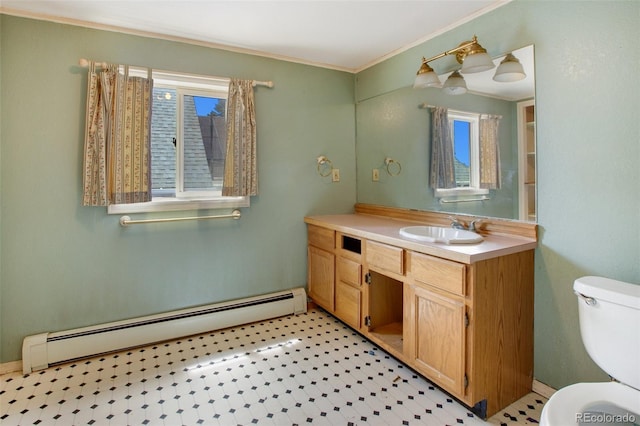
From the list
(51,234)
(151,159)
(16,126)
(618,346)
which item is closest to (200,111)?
(151,159)

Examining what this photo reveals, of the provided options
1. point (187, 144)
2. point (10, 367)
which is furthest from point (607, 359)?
point (10, 367)

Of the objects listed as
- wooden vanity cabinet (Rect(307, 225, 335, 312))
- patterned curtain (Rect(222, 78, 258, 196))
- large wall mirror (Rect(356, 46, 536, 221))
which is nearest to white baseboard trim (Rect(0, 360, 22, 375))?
patterned curtain (Rect(222, 78, 258, 196))

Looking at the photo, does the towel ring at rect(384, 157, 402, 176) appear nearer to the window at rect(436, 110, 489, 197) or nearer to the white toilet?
the window at rect(436, 110, 489, 197)

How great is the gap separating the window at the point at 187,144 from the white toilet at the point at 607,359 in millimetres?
2196

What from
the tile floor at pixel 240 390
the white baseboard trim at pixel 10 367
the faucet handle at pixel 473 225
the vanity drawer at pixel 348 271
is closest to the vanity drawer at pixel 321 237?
the vanity drawer at pixel 348 271

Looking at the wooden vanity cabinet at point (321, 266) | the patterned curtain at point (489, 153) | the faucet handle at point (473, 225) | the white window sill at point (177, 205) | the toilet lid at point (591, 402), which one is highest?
the patterned curtain at point (489, 153)

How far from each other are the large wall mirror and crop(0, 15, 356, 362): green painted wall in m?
0.38

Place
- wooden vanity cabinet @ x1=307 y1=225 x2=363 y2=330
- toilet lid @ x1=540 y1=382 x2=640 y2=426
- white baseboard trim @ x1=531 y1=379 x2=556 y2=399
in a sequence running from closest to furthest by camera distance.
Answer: toilet lid @ x1=540 y1=382 x2=640 y2=426, white baseboard trim @ x1=531 y1=379 x2=556 y2=399, wooden vanity cabinet @ x1=307 y1=225 x2=363 y2=330

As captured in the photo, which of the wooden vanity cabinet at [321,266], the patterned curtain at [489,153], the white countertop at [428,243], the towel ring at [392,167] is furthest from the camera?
the towel ring at [392,167]

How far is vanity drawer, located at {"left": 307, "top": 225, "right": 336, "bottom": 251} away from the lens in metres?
2.65

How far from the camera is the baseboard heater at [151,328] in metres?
2.10

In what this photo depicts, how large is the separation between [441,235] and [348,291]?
0.77m

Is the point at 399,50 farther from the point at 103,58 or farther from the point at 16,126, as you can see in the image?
the point at 16,126

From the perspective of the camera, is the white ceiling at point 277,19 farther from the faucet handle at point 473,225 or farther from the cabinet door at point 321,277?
the cabinet door at point 321,277
